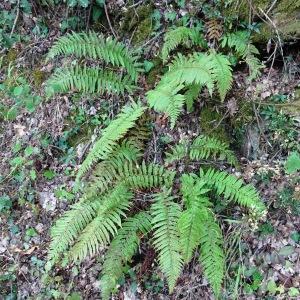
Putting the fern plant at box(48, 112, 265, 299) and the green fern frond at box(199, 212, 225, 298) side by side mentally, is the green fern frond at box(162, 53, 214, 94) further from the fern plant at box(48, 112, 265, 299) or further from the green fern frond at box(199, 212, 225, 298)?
the green fern frond at box(199, 212, 225, 298)

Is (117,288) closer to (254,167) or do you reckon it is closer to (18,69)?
(254,167)

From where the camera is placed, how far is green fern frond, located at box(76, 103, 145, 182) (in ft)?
14.3

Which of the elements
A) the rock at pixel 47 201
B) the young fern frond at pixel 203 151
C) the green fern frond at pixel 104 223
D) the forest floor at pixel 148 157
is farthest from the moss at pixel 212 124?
the rock at pixel 47 201

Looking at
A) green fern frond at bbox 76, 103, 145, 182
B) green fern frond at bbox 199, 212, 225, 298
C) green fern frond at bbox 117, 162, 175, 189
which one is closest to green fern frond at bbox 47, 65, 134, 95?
green fern frond at bbox 76, 103, 145, 182

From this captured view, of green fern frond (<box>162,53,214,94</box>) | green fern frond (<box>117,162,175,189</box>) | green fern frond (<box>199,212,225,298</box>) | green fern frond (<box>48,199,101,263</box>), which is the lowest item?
green fern frond (<box>199,212,225,298</box>)

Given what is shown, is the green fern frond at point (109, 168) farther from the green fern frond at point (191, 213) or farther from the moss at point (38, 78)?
the moss at point (38, 78)

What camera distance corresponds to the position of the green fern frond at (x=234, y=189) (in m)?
3.91

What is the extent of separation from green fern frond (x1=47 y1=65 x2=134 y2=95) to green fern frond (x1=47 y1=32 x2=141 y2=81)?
0.45ft

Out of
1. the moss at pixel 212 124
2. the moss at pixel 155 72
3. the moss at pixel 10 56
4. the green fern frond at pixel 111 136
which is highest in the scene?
the moss at pixel 10 56

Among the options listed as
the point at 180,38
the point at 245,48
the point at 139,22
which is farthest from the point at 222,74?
the point at 139,22

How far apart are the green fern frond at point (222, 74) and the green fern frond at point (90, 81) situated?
3.65 ft

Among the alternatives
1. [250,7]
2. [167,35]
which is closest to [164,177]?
[167,35]

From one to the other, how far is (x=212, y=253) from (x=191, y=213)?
1.33 ft

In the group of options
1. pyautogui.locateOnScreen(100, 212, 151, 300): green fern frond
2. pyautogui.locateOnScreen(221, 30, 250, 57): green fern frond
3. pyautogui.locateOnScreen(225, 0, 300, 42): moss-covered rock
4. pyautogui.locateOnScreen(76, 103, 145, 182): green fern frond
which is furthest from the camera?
pyautogui.locateOnScreen(221, 30, 250, 57): green fern frond
